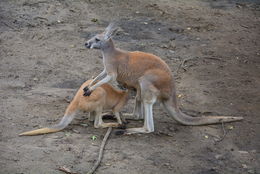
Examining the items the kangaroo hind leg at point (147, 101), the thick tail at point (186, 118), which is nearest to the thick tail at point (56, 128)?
the kangaroo hind leg at point (147, 101)

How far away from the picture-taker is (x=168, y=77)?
7.49m

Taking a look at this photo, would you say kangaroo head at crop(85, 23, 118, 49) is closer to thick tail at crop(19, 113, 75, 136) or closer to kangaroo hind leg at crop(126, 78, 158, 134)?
kangaroo hind leg at crop(126, 78, 158, 134)

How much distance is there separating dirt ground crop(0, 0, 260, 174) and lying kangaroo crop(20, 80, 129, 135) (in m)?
0.13

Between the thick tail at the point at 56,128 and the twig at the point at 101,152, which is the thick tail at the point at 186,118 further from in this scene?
the thick tail at the point at 56,128

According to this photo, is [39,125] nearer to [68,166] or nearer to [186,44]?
[68,166]

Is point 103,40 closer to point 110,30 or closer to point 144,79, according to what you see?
point 110,30

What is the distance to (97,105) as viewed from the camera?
290 inches

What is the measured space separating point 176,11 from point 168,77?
5.74 meters

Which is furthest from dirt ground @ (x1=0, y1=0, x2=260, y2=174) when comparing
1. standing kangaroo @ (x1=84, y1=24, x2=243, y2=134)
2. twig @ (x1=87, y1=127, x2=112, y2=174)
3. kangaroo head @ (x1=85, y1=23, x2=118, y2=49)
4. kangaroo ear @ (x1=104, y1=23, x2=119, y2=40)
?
kangaroo ear @ (x1=104, y1=23, x2=119, y2=40)

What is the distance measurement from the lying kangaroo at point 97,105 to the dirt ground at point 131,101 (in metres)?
0.13

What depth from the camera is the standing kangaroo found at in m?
7.39

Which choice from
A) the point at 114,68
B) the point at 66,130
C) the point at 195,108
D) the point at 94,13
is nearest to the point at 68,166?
the point at 66,130

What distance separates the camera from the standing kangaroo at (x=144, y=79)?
24.2 feet

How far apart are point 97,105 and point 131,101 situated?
143 cm
